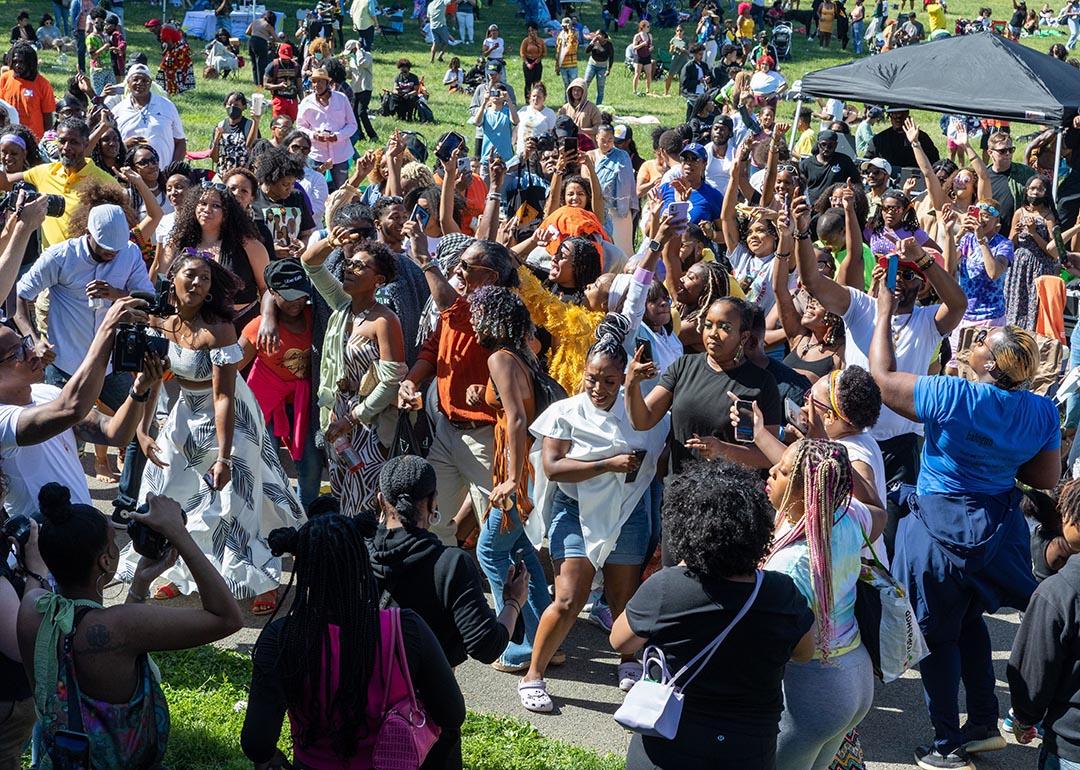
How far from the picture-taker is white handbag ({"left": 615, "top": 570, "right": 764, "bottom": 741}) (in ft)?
11.6

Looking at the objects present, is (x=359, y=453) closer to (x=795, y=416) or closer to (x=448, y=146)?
(x=795, y=416)

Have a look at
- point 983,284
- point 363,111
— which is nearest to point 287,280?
point 983,284

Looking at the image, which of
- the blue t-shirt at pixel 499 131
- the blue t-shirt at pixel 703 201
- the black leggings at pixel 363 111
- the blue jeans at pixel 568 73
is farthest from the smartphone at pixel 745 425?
the blue jeans at pixel 568 73

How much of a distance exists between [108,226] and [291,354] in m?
1.29

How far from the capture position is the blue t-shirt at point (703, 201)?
407 inches

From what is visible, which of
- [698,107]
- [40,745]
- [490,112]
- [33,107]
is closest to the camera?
[40,745]

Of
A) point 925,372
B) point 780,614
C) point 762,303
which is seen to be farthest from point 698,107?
point 780,614

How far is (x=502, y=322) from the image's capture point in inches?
223

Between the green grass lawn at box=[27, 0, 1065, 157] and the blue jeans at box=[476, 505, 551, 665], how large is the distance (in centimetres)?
1430

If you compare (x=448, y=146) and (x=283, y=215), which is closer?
(x=283, y=215)

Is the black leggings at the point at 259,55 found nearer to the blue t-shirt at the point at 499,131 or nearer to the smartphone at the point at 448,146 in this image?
the blue t-shirt at the point at 499,131

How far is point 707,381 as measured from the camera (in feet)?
17.9

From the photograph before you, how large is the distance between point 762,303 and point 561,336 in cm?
211

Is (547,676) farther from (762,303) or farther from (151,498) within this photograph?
(762,303)
